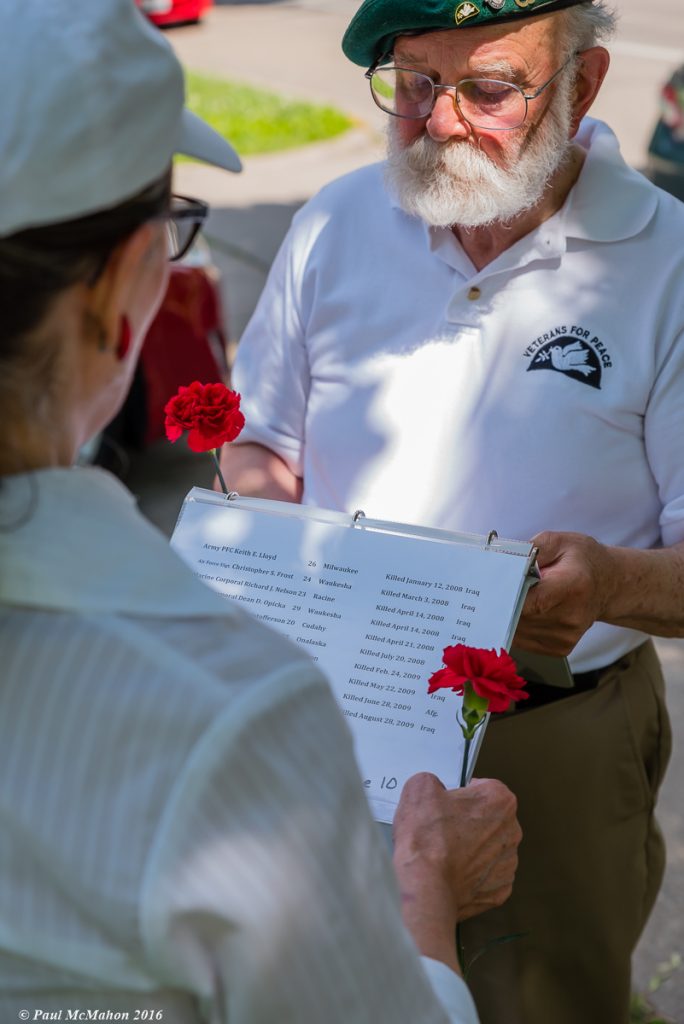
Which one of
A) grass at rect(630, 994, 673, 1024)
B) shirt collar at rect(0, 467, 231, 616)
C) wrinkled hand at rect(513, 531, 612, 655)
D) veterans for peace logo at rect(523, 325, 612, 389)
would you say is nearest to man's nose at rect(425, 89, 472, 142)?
veterans for peace logo at rect(523, 325, 612, 389)

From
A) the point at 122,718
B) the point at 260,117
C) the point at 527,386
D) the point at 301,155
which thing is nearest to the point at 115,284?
the point at 122,718

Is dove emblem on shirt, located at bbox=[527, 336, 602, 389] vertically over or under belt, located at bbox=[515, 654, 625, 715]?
over

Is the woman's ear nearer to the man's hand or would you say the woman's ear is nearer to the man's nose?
the man's hand

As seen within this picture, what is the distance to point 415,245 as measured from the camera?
6.78ft

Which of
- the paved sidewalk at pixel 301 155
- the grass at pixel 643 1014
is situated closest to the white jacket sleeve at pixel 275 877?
the paved sidewalk at pixel 301 155

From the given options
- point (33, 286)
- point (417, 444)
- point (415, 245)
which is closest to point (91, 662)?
point (33, 286)

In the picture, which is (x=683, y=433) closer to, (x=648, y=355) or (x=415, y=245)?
(x=648, y=355)

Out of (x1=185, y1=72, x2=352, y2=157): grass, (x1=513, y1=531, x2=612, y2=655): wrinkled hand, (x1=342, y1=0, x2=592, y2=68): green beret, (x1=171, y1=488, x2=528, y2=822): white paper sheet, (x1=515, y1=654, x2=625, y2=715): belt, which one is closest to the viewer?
(x1=171, y1=488, x2=528, y2=822): white paper sheet

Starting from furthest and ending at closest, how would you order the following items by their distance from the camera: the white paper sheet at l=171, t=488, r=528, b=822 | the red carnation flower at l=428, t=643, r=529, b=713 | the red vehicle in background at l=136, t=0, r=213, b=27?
the red vehicle in background at l=136, t=0, r=213, b=27, the white paper sheet at l=171, t=488, r=528, b=822, the red carnation flower at l=428, t=643, r=529, b=713

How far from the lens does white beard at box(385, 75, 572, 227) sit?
190 centimetres

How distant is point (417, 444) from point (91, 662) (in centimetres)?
121

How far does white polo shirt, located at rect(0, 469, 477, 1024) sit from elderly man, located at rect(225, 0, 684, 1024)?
872 millimetres

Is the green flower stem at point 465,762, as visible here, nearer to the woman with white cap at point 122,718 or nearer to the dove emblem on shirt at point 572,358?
the woman with white cap at point 122,718

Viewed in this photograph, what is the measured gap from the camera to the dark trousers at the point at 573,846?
203cm
